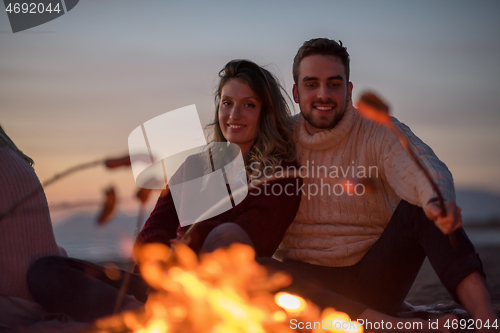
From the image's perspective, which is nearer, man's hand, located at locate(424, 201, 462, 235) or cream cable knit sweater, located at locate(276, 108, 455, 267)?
man's hand, located at locate(424, 201, 462, 235)

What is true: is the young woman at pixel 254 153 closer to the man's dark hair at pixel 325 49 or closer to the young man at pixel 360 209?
the young man at pixel 360 209

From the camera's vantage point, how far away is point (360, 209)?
1.88 meters

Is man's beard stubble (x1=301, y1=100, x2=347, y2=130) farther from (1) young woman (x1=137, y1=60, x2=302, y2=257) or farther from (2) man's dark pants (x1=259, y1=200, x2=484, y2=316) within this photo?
(2) man's dark pants (x1=259, y1=200, x2=484, y2=316)

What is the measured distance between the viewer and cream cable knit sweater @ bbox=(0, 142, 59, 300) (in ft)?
5.23

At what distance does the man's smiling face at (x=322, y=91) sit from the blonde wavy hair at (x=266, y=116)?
0.12 metres

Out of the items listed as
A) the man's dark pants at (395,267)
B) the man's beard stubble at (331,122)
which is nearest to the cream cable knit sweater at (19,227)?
the man's dark pants at (395,267)

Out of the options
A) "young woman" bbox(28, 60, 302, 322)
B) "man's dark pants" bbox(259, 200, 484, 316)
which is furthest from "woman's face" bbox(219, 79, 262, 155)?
"man's dark pants" bbox(259, 200, 484, 316)

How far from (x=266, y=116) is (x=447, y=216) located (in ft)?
3.64

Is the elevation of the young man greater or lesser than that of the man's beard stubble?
lesser

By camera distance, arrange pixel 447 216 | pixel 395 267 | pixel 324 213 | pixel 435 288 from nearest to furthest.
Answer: pixel 447 216, pixel 395 267, pixel 324 213, pixel 435 288

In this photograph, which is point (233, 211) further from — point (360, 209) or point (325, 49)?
point (325, 49)

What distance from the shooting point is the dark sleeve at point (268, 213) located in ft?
5.91

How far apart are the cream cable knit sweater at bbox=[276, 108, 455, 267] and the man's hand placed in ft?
1.08

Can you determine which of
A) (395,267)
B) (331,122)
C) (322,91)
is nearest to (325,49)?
(322,91)
